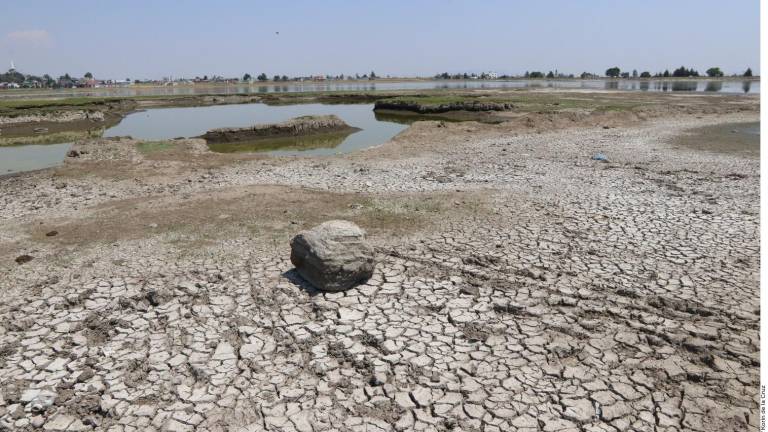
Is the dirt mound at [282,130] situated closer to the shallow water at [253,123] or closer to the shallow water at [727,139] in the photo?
the shallow water at [253,123]

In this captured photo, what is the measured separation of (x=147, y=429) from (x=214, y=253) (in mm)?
3933

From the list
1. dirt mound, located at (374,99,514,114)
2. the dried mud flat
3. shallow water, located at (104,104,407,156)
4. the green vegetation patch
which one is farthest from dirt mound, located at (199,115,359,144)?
the dried mud flat

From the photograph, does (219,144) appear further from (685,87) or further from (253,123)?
(685,87)

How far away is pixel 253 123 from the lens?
31.9m

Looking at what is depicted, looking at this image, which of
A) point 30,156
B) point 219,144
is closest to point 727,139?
point 219,144

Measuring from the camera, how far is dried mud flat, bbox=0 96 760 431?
4.59 metres

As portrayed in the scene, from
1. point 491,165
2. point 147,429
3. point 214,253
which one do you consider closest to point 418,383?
point 147,429

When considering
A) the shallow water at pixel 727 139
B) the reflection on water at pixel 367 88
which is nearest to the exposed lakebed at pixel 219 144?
the shallow water at pixel 727 139

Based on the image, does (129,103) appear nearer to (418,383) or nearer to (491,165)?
(491,165)

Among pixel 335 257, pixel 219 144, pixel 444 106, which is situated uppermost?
pixel 444 106

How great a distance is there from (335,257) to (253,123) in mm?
27320

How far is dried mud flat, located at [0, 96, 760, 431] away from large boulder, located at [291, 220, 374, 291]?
0.83ft

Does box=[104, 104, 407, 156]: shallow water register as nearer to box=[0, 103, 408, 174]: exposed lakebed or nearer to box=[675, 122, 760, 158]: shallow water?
box=[0, 103, 408, 174]: exposed lakebed

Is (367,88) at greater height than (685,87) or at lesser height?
greater
